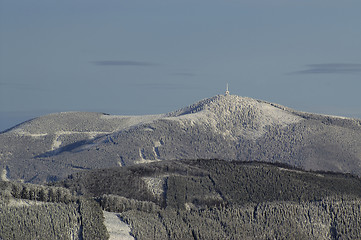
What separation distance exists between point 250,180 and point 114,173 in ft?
70.7

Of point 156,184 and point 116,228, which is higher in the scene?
point 116,228

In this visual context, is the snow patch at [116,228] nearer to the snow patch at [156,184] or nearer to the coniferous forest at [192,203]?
the coniferous forest at [192,203]

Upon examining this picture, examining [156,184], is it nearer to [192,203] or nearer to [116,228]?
[192,203]

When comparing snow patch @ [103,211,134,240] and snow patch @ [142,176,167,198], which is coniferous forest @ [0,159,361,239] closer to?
snow patch @ [142,176,167,198]

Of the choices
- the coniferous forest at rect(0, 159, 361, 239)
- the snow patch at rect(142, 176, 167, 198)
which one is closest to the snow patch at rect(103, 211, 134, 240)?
the coniferous forest at rect(0, 159, 361, 239)

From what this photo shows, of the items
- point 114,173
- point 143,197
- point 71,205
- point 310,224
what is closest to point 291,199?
point 310,224

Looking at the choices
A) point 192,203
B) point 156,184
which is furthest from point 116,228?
point 156,184

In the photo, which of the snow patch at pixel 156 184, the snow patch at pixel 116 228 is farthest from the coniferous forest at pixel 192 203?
→ the snow patch at pixel 116 228

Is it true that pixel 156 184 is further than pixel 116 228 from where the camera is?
Yes

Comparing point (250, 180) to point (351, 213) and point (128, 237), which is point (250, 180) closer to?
point (351, 213)

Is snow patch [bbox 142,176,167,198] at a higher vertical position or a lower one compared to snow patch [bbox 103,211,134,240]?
lower

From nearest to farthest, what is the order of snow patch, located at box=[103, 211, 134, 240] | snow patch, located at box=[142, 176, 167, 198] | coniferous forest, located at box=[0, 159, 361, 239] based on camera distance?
coniferous forest, located at box=[0, 159, 361, 239] → snow patch, located at box=[103, 211, 134, 240] → snow patch, located at box=[142, 176, 167, 198]

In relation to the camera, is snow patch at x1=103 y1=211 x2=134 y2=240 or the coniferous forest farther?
→ snow patch at x1=103 y1=211 x2=134 y2=240

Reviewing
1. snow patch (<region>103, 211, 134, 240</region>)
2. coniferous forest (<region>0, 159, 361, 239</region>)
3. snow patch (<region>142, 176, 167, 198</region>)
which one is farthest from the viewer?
snow patch (<region>142, 176, 167, 198</region>)
